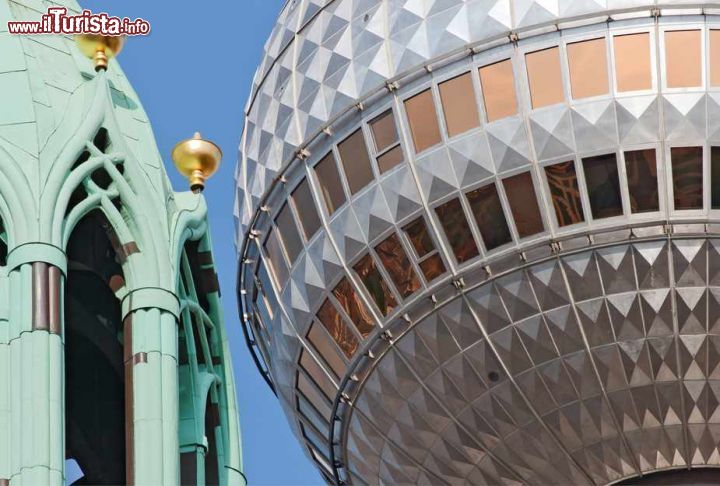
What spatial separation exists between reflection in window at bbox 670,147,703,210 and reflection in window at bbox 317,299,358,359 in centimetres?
577

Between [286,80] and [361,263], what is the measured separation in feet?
11.8

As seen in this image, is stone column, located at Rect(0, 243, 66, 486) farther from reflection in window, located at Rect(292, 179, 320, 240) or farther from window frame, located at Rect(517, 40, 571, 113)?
window frame, located at Rect(517, 40, 571, 113)

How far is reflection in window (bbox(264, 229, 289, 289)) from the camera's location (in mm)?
38094

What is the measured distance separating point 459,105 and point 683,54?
11.1 feet

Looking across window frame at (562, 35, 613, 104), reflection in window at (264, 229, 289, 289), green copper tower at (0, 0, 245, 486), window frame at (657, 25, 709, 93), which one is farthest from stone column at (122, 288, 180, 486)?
window frame at (657, 25, 709, 93)

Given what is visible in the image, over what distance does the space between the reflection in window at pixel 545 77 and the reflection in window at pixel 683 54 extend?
1.60 meters

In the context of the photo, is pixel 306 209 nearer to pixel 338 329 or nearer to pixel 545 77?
pixel 338 329

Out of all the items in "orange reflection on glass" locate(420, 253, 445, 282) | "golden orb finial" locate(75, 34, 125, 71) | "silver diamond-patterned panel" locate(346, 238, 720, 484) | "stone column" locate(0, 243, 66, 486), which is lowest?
"stone column" locate(0, 243, 66, 486)

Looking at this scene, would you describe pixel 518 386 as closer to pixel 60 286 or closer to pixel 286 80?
pixel 286 80

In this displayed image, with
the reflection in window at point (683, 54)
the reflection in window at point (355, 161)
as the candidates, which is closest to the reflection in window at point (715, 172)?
the reflection in window at point (683, 54)

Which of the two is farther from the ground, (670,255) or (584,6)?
(584,6)

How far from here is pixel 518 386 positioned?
35.9 metres

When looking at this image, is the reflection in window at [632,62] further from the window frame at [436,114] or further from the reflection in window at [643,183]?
the window frame at [436,114]

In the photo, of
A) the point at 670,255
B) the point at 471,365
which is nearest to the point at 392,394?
the point at 471,365
